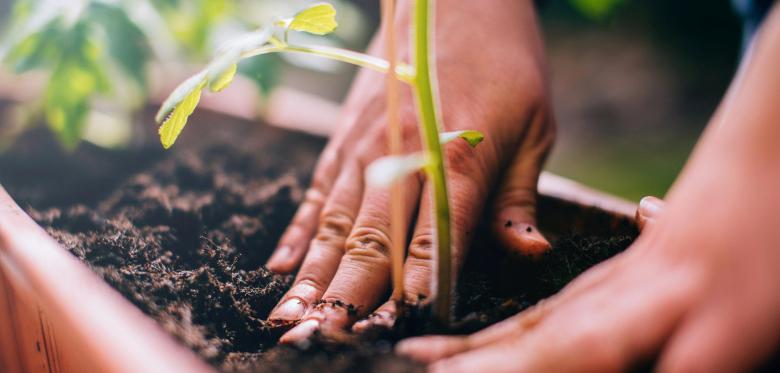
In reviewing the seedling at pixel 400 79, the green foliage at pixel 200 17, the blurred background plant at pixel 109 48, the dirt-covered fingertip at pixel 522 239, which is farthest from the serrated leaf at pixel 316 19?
the green foliage at pixel 200 17

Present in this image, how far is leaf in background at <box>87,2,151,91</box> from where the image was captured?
1063 mm

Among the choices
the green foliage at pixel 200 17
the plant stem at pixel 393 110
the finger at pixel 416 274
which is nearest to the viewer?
the plant stem at pixel 393 110

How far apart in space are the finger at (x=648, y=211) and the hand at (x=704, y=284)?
21 centimetres

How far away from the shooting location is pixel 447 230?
1.77ft

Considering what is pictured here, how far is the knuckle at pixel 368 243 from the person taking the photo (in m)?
0.71

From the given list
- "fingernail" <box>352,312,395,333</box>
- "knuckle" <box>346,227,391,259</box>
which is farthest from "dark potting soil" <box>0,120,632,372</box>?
"knuckle" <box>346,227,391,259</box>

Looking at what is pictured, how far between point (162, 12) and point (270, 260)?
0.72 metres

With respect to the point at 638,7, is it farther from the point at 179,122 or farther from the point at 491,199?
the point at 179,122

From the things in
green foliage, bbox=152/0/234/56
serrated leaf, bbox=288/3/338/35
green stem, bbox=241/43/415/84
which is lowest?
green stem, bbox=241/43/415/84

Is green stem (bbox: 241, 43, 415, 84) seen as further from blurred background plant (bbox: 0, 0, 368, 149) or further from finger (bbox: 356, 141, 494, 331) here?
blurred background plant (bbox: 0, 0, 368, 149)

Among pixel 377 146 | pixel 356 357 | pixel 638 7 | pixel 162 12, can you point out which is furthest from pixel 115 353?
pixel 638 7

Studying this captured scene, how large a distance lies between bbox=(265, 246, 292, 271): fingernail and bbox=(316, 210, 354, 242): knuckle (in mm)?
62

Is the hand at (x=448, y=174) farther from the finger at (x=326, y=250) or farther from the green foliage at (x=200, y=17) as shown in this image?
the green foliage at (x=200, y=17)

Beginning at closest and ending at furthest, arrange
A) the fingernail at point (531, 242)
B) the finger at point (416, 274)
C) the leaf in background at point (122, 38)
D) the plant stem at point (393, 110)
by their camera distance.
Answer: the plant stem at point (393, 110) → the finger at point (416, 274) → the fingernail at point (531, 242) → the leaf in background at point (122, 38)
